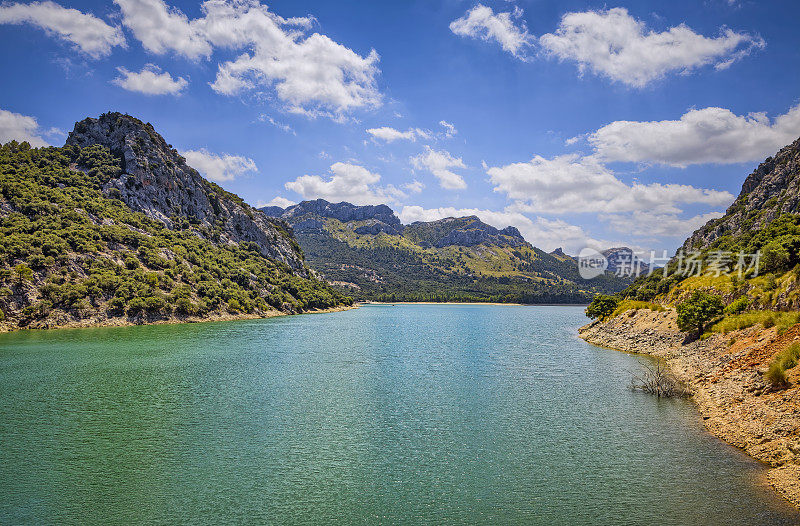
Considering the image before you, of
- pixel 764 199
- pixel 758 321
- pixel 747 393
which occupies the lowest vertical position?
pixel 747 393

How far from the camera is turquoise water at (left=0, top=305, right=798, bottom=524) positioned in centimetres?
1705

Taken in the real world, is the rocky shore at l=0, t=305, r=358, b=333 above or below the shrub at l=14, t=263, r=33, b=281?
below

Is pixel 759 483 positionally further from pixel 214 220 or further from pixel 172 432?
pixel 214 220

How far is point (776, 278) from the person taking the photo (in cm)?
4916

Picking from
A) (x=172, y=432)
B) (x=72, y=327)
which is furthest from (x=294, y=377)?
(x=72, y=327)

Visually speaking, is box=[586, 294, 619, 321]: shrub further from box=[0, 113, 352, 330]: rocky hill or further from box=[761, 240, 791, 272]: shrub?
box=[0, 113, 352, 330]: rocky hill

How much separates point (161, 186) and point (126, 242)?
4778cm

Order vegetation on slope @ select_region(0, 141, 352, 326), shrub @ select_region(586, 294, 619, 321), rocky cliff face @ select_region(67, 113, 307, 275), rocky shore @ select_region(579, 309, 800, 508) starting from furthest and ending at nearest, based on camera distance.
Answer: rocky cliff face @ select_region(67, 113, 307, 275)
shrub @ select_region(586, 294, 619, 321)
vegetation on slope @ select_region(0, 141, 352, 326)
rocky shore @ select_region(579, 309, 800, 508)

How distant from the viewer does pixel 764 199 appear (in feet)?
352

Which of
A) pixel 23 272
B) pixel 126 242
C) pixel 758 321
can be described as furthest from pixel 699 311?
pixel 126 242

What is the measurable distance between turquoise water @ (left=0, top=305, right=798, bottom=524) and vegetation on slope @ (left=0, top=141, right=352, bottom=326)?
39.5 meters

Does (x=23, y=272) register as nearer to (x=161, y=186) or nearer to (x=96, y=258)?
(x=96, y=258)

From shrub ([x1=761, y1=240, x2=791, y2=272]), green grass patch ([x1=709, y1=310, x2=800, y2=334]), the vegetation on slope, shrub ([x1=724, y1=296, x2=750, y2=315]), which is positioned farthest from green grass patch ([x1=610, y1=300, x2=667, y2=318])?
the vegetation on slope

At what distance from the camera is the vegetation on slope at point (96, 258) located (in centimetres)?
7906
